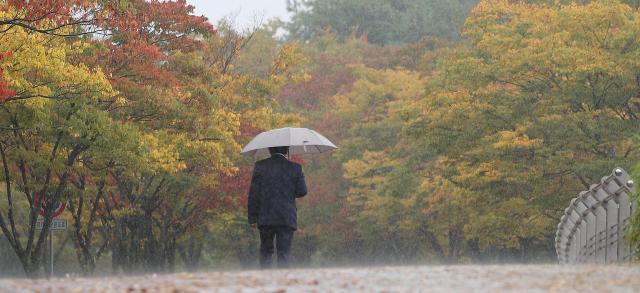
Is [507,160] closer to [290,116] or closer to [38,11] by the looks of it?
[290,116]

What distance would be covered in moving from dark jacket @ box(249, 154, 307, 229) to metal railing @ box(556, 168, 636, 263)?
404 centimetres

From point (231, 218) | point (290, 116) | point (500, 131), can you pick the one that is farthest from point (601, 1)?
point (231, 218)

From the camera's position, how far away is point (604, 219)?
16969 millimetres

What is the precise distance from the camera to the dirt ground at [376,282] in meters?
9.23

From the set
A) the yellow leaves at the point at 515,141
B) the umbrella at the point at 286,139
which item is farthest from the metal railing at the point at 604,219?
the yellow leaves at the point at 515,141

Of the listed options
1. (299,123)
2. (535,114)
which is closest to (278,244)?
(535,114)

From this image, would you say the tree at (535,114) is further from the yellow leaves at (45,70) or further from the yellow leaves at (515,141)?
the yellow leaves at (45,70)

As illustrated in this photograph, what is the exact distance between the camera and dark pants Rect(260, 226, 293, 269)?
551 inches

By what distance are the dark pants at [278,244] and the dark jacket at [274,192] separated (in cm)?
12

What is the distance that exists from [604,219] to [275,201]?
5.31 meters

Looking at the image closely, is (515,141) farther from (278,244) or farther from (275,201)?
(275,201)

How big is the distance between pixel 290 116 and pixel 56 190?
11125 mm

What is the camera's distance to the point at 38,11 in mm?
19391

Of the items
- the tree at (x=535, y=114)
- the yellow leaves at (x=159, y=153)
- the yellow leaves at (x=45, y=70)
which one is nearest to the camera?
the yellow leaves at (x=45, y=70)
